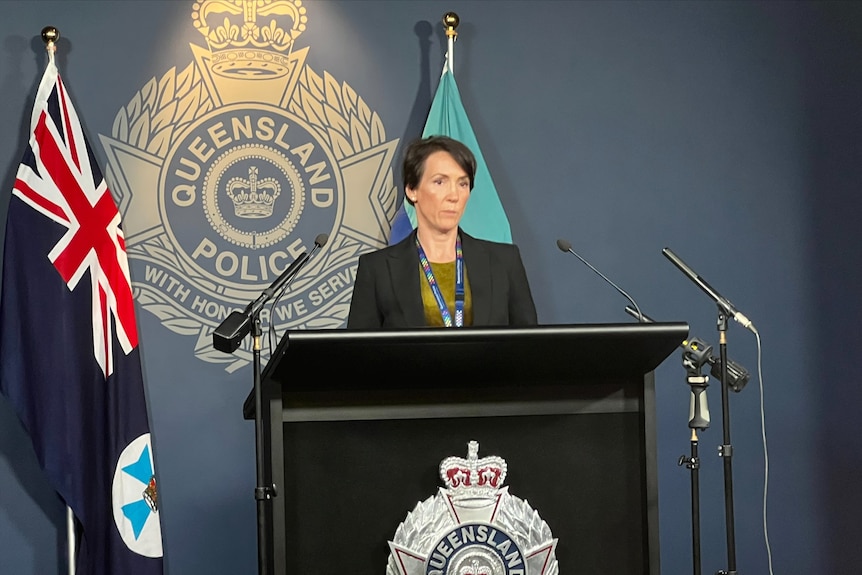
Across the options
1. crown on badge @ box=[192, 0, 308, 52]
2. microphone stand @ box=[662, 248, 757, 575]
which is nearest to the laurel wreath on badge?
crown on badge @ box=[192, 0, 308, 52]

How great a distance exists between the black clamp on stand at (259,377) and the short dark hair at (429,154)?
0.30m

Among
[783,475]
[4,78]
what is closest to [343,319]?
[4,78]

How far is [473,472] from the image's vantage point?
6.93 feet

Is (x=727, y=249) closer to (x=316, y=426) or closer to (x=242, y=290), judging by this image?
(x=242, y=290)

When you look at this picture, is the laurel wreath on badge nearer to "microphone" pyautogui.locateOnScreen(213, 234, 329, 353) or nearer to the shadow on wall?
"microphone" pyautogui.locateOnScreen(213, 234, 329, 353)

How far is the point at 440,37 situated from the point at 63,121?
4.91 ft

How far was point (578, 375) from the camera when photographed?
7.18ft

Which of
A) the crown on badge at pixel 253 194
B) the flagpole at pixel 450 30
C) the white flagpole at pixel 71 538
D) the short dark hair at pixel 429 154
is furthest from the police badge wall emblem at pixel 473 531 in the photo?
the flagpole at pixel 450 30

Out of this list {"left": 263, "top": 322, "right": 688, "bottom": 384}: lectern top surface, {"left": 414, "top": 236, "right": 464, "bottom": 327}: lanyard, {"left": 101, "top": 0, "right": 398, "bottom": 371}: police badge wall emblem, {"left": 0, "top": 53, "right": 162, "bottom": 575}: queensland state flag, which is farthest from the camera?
{"left": 101, "top": 0, "right": 398, "bottom": 371}: police badge wall emblem

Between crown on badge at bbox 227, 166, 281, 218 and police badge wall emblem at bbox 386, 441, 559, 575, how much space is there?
2.22m

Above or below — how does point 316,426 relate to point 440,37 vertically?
below

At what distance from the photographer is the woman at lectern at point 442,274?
8.35ft

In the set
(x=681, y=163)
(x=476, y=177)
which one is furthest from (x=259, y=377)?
(x=681, y=163)

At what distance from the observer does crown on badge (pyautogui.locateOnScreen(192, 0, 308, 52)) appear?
4.18 m
